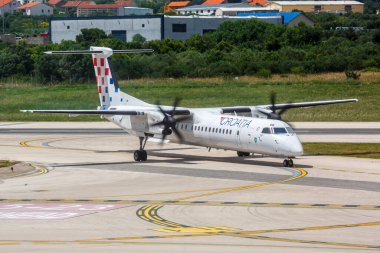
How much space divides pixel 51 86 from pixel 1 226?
68037 mm

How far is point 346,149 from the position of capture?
53.2 meters

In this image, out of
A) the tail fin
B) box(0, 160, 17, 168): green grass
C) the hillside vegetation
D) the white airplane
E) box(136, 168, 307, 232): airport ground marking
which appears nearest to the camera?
box(136, 168, 307, 232): airport ground marking

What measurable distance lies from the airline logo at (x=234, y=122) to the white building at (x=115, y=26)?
320 ft

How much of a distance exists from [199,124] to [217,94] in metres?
41.3

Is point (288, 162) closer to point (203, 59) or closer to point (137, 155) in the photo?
point (137, 155)

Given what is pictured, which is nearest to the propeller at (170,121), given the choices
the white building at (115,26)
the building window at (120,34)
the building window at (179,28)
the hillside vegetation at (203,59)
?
the hillside vegetation at (203,59)

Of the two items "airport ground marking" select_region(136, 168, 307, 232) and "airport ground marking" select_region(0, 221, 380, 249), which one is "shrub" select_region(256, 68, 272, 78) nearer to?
"airport ground marking" select_region(136, 168, 307, 232)

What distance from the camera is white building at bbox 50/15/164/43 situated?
14325 cm

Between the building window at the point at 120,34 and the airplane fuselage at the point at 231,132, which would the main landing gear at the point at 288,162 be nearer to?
the airplane fuselage at the point at 231,132

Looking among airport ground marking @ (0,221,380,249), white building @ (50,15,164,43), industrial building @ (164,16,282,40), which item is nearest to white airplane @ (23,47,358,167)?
airport ground marking @ (0,221,380,249)

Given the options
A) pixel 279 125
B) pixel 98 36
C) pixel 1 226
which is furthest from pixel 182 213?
pixel 98 36

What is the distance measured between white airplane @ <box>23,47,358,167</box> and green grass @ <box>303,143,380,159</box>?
120 inches

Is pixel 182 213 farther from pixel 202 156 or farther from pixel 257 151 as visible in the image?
pixel 202 156

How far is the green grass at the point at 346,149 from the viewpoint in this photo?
50781 millimetres
